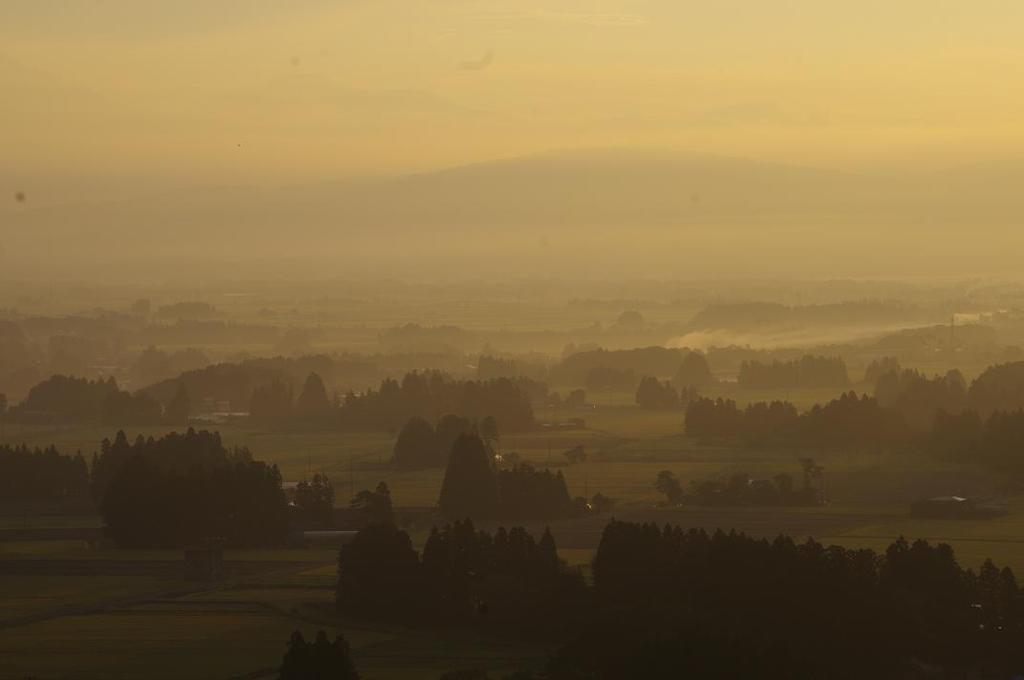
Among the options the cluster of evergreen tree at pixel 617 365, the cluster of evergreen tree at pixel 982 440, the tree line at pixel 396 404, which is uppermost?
the cluster of evergreen tree at pixel 617 365

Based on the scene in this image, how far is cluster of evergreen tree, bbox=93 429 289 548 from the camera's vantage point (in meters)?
64.4

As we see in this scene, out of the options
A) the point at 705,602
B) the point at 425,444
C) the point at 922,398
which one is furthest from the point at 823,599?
the point at 922,398

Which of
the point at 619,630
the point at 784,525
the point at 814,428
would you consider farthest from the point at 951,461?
the point at 619,630

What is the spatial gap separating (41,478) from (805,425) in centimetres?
2939

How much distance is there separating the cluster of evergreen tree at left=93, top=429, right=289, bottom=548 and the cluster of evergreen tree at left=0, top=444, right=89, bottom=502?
7.92 metres

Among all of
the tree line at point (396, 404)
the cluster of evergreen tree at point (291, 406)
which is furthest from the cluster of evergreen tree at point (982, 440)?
the cluster of evergreen tree at point (291, 406)

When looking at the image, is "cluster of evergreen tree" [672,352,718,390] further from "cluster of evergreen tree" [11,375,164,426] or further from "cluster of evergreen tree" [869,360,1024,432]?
"cluster of evergreen tree" [11,375,164,426]

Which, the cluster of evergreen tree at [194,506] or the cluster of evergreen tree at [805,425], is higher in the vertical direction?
the cluster of evergreen tree at [805,425]

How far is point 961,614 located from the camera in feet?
156

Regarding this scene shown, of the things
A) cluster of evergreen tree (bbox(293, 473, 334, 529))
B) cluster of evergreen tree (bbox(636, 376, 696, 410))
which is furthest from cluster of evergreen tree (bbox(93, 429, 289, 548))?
cluster of evergreen tree (bbox(636, 376, 696, 410))

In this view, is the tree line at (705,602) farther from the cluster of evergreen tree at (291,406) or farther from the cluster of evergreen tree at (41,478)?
the cluster of evergreen tree at (291,406)

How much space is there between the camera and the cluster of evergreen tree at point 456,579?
50.9m

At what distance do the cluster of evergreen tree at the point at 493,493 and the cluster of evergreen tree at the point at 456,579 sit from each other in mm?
13884

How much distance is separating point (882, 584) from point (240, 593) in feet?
49.3
